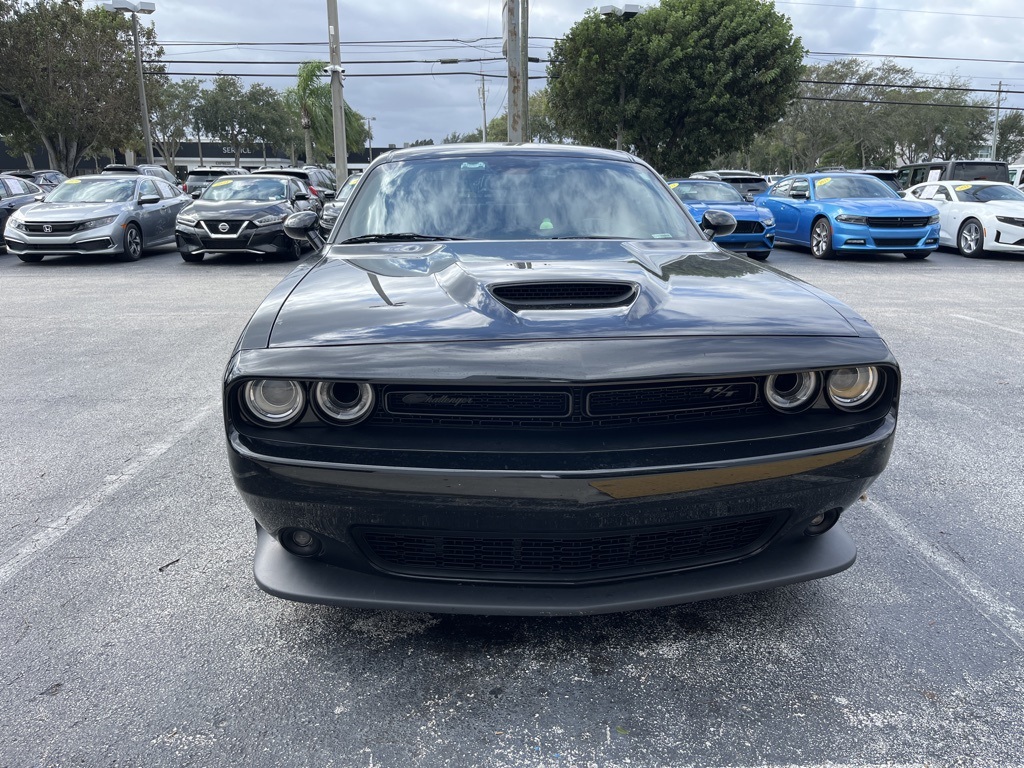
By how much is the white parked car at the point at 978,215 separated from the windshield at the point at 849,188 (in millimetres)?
1681

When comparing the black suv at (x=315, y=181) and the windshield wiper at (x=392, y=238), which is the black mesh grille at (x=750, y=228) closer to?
the black suv at (x=315, y=181)

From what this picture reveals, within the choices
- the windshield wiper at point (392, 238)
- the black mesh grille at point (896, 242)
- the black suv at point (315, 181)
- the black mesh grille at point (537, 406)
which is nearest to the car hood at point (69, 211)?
the black suv at point (315, 181)

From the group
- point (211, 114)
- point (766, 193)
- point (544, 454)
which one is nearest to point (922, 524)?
point (544, 454)

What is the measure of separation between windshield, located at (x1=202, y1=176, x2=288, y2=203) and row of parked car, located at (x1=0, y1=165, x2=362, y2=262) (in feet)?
0.05

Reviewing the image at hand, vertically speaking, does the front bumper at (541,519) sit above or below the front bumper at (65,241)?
below

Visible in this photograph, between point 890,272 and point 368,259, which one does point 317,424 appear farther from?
point 890,272

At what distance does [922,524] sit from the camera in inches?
124

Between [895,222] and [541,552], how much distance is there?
1253 cm

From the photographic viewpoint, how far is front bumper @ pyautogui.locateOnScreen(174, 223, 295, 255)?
1203cm

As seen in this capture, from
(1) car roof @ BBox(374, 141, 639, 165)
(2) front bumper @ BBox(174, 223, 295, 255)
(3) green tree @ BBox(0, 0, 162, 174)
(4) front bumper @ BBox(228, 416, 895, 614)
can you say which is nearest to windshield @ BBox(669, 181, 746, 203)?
(2) front bumper @ BBox(174, 223, 295, 255)

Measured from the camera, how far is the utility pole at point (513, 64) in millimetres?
19500

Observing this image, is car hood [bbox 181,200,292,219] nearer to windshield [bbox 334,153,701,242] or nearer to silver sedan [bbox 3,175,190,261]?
silver sedan [bbox 3,175,190,261]

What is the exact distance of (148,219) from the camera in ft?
44.3

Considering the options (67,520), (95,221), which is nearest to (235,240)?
(95,221)
